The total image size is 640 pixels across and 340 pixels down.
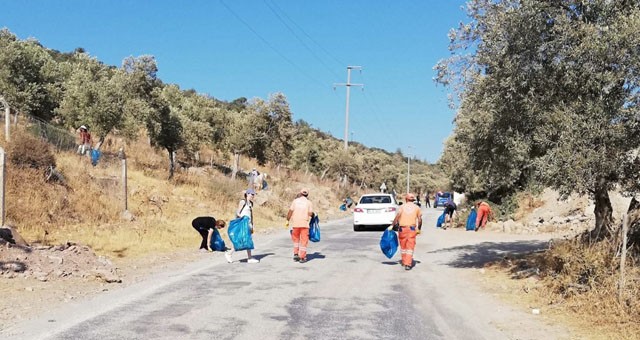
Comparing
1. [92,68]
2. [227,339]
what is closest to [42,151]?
[227,339]

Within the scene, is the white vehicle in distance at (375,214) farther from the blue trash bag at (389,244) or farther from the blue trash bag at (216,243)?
the blue trash bag at (389,244)

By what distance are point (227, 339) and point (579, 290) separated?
205 inches

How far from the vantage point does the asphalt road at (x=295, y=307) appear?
6.44 metres

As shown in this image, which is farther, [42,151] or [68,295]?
[42,151]

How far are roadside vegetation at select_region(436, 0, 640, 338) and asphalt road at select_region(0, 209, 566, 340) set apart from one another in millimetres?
1107

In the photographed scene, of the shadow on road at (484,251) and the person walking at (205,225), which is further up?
the person walking at (205,225)

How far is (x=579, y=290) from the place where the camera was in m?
8.06

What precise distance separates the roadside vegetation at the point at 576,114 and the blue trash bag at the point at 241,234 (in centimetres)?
587

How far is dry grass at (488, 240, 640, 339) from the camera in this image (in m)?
6.64

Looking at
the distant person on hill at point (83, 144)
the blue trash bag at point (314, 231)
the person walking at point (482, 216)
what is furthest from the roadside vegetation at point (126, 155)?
the person walking at point (482, 216)

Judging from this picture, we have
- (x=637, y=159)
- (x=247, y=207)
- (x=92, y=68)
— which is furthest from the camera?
(x=92, y=68)

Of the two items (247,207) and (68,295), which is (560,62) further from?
(68,295)

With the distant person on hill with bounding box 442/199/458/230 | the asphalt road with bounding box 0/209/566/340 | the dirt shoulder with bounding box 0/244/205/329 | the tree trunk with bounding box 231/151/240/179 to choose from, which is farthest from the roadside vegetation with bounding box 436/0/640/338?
the tree trunk with bounding box 231/151/240/179

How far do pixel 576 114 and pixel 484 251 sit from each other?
8.33 m
